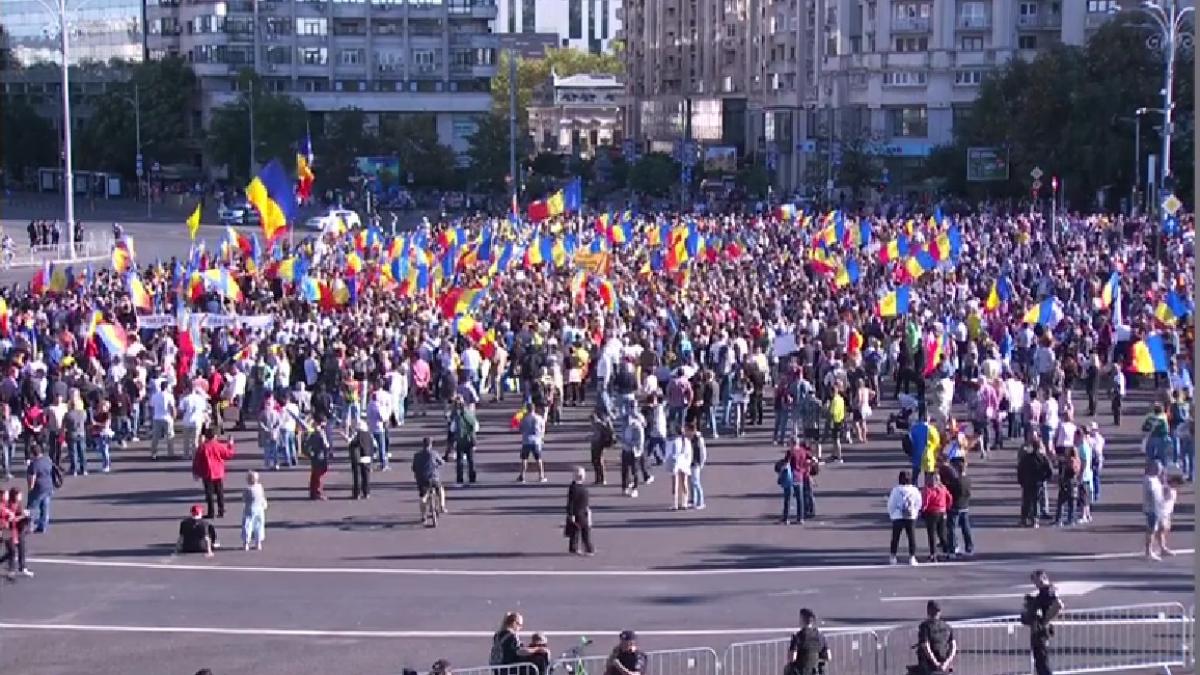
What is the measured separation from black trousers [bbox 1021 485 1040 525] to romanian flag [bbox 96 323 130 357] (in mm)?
14364

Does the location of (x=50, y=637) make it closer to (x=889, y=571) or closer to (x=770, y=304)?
(x=889, y=571)

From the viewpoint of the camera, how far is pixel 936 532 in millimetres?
20172

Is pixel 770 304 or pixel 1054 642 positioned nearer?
pixel 1054 642

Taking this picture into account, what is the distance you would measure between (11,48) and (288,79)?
25143 mm

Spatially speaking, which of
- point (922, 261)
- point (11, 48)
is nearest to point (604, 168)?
point (11, 48)

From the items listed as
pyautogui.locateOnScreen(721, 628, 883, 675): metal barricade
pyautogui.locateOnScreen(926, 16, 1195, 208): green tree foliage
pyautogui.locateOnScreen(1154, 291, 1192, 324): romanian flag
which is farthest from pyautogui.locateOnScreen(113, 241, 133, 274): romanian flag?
pyautogui.locateOnScreen(926, 16, 1195, 208): green tree foliage

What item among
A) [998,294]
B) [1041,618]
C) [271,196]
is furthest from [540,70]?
[1041,618]

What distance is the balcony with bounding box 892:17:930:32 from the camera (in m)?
93.8

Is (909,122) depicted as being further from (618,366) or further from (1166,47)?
(618,366)

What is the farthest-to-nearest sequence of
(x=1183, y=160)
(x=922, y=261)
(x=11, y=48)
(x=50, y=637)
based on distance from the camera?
(x=11, y=48) → (x=1183, y=160) → (x=922, y=261) → (x=50, y=637)

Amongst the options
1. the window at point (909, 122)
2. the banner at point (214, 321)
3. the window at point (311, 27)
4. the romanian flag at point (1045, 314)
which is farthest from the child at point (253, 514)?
the window at point (311, 27)

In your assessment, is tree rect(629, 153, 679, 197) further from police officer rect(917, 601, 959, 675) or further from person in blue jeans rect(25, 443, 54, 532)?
police officer rect(917, 601, 959, 675)

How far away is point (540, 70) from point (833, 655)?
144807 mm

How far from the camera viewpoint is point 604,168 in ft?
339
